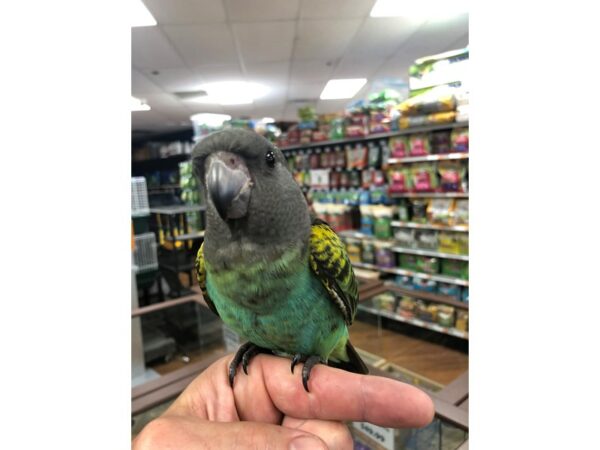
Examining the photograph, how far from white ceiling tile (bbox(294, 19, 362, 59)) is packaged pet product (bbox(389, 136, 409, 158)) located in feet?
3.78

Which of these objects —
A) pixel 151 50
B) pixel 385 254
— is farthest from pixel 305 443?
pixel 151 50

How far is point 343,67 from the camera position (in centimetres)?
469

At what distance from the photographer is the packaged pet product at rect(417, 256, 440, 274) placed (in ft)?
11.1

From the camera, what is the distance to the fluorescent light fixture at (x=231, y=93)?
5.24 meters

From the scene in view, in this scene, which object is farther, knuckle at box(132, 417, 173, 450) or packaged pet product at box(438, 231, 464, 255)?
packaged pet product at box(438, 231, 464, 255)

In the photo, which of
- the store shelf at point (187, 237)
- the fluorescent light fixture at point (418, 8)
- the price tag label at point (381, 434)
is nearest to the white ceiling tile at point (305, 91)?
the fluorescent light fixture at point (418, 8)

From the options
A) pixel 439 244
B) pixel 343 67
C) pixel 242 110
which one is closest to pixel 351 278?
pixel 439 244

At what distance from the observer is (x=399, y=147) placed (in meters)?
3.44

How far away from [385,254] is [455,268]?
0.69m

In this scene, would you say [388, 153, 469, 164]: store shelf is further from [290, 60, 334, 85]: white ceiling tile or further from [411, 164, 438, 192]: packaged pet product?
[290, 60, 334, 85]: white ceiling tile

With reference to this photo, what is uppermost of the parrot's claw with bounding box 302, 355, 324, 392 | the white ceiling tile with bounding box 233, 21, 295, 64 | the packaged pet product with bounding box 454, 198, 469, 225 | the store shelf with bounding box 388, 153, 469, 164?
the white ceiling tile with bounding box 233, 21, 295, 64

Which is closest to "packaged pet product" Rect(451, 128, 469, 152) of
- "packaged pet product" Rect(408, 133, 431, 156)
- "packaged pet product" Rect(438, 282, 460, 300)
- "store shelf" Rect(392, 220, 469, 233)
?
"packaged pet product" Rect(408, 133, 431, 156)
